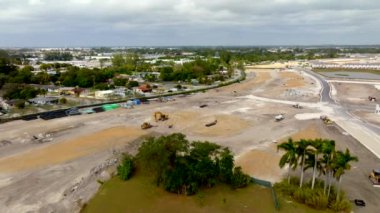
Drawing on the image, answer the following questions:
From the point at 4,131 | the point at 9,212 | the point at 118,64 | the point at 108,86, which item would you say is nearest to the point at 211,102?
the point at 108,86

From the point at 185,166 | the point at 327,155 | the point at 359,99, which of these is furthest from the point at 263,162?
the point at 359,99

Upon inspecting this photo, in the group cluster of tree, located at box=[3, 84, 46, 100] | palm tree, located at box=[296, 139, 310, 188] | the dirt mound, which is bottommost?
the dirt mound

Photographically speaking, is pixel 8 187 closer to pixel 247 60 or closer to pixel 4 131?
pixel 4 131

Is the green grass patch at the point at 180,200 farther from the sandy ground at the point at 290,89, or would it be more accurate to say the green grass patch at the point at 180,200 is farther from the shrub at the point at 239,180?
the sandy ground at the point at 290,89

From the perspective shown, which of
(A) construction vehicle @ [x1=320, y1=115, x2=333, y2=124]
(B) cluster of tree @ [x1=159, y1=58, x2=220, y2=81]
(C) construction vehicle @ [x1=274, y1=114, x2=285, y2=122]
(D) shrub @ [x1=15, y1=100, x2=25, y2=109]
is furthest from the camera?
(B) cluster of tree @ [x1=159, y1=58, x2=220, y2=81]

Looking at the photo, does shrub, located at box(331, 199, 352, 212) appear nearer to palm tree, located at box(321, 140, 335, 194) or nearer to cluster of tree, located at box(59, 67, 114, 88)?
palm tree, located at box(321, 140, 335, 194)

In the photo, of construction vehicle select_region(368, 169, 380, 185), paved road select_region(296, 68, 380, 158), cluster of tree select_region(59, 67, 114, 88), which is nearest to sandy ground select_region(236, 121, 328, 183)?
construction vehicle select_region(368, 169, 380, 185)

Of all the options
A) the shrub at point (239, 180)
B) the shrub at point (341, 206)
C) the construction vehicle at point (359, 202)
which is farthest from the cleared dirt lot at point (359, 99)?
the shrub at point (239, 180)

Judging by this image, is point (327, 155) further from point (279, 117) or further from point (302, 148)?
point (279, 117)
